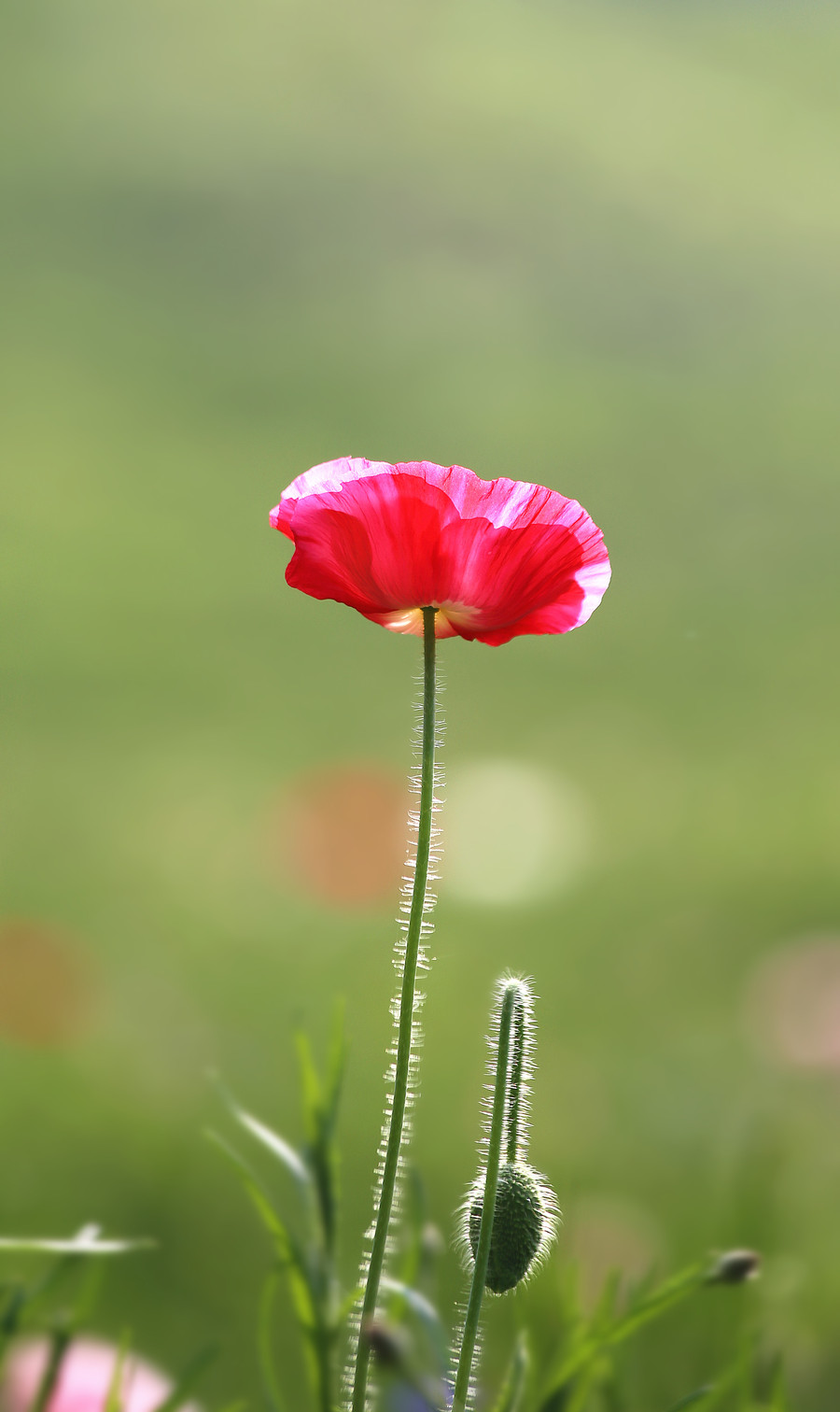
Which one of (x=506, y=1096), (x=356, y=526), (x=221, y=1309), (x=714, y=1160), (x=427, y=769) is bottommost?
(x=221, y=1309)

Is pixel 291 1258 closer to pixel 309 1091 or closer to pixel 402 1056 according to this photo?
pixel 309 1091

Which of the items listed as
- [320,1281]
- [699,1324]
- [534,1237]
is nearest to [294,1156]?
[320,1281]

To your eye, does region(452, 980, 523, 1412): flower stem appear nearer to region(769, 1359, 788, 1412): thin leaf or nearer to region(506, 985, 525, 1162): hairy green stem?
region(506, 985, 525, 1162): hairy green stem

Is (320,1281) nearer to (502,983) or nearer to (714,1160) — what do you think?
(502,983)

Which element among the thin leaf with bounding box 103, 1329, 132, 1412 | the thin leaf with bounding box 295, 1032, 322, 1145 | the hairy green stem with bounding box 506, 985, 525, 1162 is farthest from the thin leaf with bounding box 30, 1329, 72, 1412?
the hairy green stem with bounding box 506, 985, 525, 1162

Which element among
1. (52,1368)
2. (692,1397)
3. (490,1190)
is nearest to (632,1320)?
(692,1397)

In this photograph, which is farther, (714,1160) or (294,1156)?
(714,1160)
